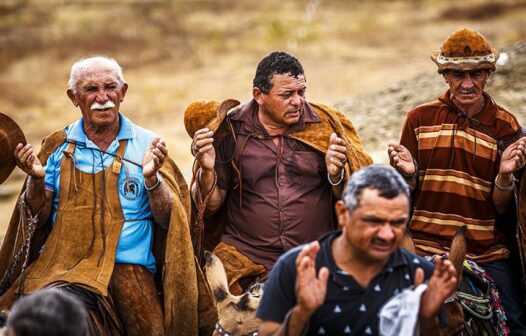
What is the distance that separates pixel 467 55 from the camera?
595 centimetres

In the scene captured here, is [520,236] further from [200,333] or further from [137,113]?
[137,113]

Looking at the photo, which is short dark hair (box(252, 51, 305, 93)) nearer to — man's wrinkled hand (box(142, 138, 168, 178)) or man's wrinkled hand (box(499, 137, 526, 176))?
man's wrinkled hand (box(142, 138, 168, 178))

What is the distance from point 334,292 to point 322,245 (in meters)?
0.25

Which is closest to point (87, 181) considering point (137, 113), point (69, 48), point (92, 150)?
point (92, 150)

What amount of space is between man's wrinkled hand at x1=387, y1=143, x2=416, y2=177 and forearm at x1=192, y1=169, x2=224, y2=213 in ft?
3.82

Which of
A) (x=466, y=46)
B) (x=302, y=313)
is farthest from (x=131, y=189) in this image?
(x=466, y=46)

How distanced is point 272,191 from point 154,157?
0.96 metres

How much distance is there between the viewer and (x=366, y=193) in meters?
4.20

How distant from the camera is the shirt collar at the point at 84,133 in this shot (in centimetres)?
595

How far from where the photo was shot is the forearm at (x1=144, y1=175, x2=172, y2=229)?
571cm

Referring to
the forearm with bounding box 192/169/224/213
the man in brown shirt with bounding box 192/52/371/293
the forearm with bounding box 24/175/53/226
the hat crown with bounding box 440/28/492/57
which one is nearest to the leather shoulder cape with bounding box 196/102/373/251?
the man in brown shirt with bounding box 192/52/371/293

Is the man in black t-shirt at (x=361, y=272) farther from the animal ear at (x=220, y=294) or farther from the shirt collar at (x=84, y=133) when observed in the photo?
the shirt collar at (x=84, y=133)

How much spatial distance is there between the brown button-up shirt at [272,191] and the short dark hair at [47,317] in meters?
2.28

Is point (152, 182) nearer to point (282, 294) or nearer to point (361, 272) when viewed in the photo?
point (282, 294)
